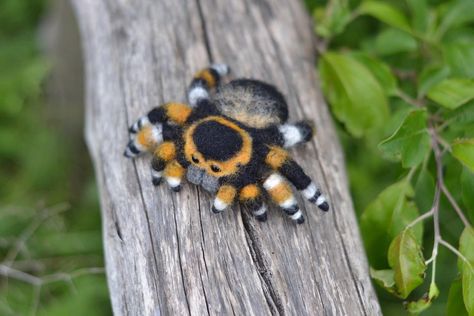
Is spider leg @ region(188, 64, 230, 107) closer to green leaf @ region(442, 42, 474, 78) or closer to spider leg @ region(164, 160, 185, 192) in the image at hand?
spider leg @ region(164, 160, 185, 192)

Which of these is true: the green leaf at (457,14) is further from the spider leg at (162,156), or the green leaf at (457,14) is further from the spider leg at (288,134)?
the spider leg at (162,156)

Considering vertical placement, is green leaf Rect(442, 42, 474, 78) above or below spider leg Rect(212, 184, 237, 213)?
above

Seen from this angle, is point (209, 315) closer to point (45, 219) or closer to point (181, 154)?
point (181, 154)

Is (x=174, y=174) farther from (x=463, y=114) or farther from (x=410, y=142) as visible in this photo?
(x=463, y=114)

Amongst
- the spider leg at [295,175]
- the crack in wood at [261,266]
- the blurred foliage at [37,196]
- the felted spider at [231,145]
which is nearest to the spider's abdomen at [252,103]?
the felted spider at [231,145]

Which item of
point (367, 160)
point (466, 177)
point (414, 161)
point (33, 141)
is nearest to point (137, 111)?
point (414, 161)

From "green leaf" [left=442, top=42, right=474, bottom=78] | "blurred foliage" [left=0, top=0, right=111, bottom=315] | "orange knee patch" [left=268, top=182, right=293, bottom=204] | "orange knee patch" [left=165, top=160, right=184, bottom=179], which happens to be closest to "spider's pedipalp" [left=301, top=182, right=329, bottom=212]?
"orange knee patch" [left=268, top=182, right=293, bottom=204]

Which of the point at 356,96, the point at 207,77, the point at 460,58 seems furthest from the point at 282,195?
the point at 460,58
